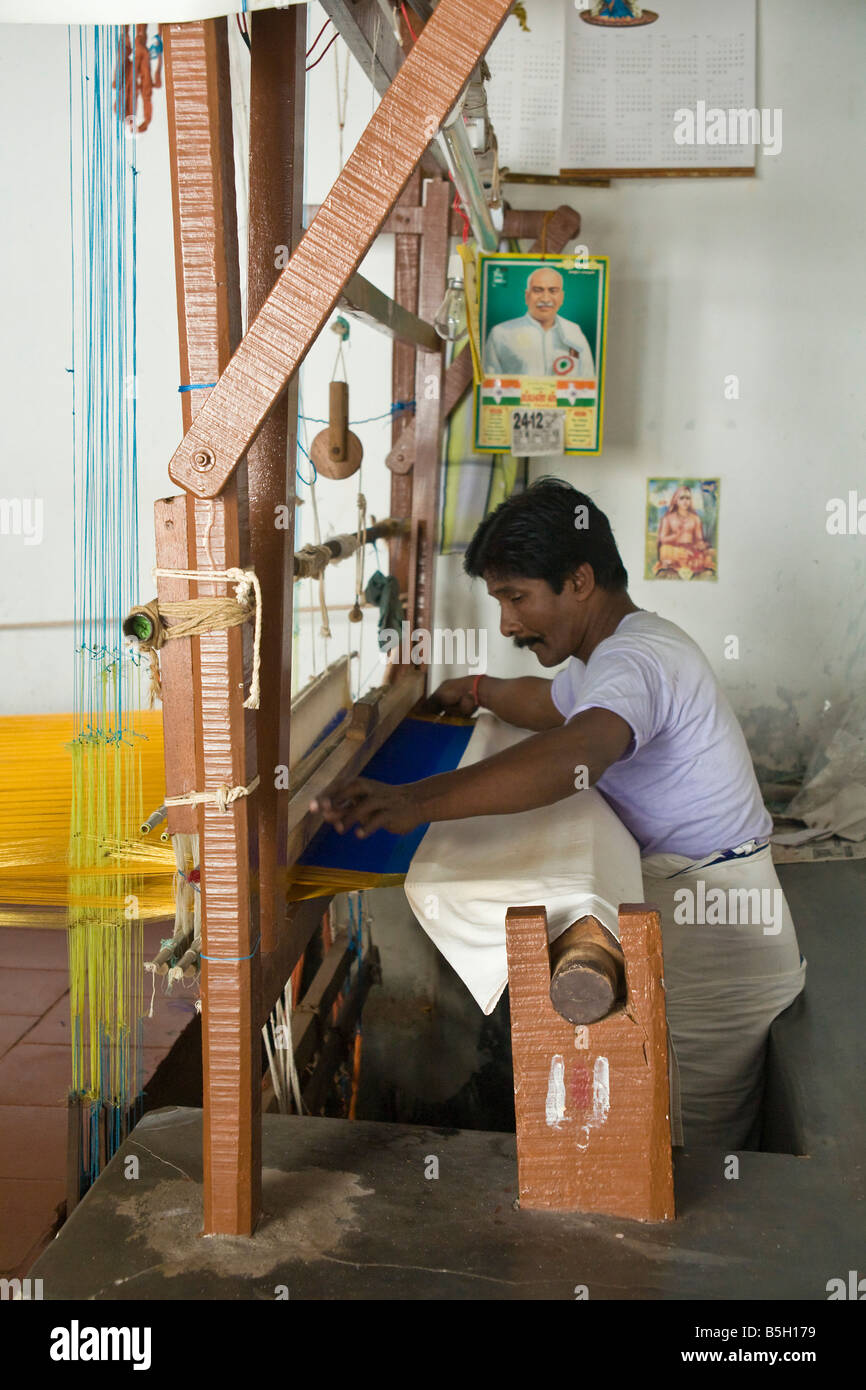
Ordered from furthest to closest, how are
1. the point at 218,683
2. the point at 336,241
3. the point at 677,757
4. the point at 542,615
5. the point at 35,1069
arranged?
1. the point at 35,1069
2. the point at 542,615
3. the point at 677,757
4. the point at 218,683
5. the point at 336,241

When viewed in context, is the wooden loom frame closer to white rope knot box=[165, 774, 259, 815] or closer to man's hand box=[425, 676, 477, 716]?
white rope knot box=[165, 774, 259, 815]

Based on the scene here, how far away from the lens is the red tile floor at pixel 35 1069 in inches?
89.7

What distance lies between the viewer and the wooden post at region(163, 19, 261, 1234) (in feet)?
4.19

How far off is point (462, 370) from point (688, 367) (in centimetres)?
83

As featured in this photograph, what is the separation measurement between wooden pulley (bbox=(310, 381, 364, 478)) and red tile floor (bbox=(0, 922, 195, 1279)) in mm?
1332

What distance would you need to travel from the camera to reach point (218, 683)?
1.40 m

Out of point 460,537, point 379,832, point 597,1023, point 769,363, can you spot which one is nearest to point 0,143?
point 460,537

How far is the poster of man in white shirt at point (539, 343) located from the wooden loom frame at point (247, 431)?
170cm

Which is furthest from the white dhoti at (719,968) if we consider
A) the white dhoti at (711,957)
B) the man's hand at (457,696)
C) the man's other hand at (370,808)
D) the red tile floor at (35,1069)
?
the red tile floor at (35,1069)

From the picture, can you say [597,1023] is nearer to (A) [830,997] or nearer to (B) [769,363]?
(A) [830,997]

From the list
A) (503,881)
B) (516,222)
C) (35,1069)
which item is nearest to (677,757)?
(503,881)

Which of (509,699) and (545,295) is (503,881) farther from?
(545,295)

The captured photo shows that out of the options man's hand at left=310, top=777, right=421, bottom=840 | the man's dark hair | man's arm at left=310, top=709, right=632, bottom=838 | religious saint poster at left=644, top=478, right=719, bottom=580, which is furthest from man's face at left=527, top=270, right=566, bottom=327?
man's hand at left=310, top=777, right=421, bottom=840

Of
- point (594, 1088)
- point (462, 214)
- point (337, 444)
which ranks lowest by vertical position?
point (594, 1088)
